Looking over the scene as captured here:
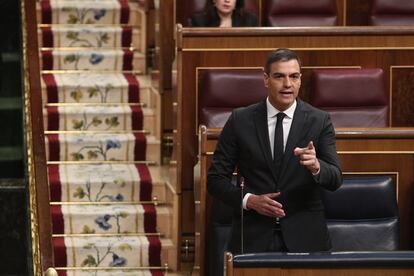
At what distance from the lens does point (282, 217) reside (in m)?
2.06

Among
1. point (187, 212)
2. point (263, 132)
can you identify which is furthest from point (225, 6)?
point (263, 132)

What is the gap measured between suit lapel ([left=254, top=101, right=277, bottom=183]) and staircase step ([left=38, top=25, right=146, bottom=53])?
145 cm

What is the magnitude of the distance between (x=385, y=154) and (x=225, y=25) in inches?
31.4

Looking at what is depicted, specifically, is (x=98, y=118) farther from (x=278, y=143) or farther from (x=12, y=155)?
(x=278, y=143)

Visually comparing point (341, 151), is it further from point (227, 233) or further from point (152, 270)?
point (152, 270)

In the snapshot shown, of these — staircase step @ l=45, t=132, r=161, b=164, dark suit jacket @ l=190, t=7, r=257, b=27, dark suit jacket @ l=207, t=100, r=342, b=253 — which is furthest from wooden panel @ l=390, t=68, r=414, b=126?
dark suit jacket @ l=207, t=100, r=342, b=253

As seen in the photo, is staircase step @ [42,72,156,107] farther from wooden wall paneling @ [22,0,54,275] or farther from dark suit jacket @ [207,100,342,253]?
dark suit jacket @ [207,100,342,253]

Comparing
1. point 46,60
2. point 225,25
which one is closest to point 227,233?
point 225,25

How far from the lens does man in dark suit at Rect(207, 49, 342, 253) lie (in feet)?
6.75

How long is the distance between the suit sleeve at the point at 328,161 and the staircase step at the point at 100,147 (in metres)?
1.12

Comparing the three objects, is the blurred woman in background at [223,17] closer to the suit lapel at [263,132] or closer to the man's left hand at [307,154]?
the suit lapel at [263,132]

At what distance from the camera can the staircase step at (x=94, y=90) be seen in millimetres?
3289

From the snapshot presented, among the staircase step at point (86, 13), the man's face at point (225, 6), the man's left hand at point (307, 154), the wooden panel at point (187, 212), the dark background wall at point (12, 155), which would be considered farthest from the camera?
the staircase step at point (86, 13)

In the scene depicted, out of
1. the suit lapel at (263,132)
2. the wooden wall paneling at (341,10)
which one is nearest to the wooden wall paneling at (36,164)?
the suit lapel at (263,132)
